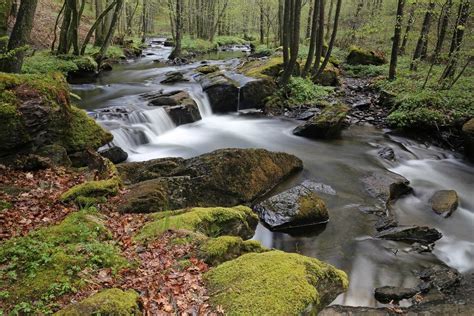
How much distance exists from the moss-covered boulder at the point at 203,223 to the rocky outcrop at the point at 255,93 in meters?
11.0

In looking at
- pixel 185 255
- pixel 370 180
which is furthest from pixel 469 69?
pixel 185 255

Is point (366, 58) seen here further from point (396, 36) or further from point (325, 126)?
point (325, 126)

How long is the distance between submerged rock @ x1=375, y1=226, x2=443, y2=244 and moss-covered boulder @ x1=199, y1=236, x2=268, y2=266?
386 cm

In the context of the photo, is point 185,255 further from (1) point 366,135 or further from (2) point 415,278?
(1) point 366,135

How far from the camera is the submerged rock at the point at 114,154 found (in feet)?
31.3

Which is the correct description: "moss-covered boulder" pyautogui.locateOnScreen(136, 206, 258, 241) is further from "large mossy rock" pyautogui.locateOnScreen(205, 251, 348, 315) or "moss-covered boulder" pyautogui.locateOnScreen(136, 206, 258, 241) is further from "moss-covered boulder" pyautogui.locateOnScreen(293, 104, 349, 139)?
"moss-covered boulder" pyautogui.locateOnScreen(293, 104, 349, 139)

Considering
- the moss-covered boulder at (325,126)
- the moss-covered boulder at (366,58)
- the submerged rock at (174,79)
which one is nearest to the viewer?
the moss-covered boulder at (325,126)

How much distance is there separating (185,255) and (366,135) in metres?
11.2

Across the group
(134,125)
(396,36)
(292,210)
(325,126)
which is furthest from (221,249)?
(396,36)

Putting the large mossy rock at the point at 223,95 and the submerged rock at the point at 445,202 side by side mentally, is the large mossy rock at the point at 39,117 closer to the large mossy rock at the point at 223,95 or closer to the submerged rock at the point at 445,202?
the submerged rock at the point at 445,202

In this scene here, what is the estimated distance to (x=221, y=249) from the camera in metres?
4.92

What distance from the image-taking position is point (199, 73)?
2161 centimetres

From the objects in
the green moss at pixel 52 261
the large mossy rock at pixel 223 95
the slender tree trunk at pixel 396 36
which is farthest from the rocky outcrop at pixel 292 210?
the slender tree trunk at pixel 396 36

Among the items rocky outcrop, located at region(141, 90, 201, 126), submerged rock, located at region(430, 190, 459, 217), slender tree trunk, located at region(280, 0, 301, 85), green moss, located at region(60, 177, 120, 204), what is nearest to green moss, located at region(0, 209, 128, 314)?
green moss, located at region(60, 177, 120, 204)
